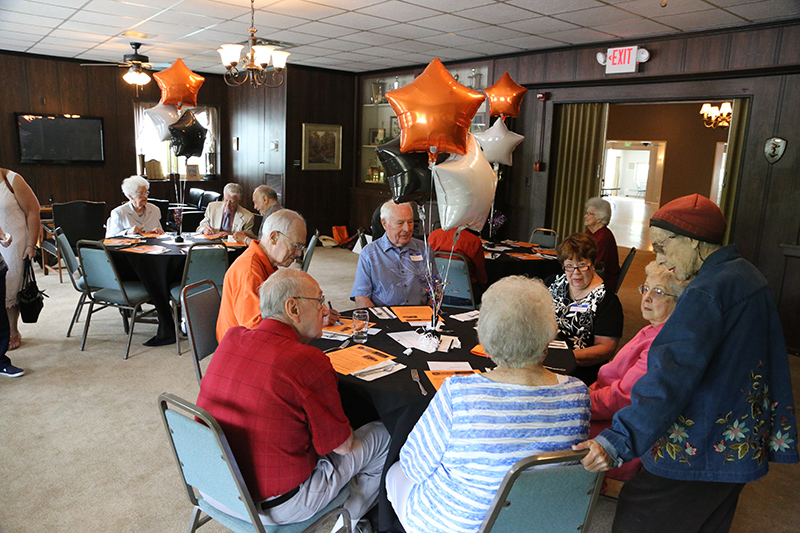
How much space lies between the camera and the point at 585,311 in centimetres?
303

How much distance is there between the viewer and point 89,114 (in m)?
9.44

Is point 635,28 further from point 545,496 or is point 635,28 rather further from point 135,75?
point 135,75

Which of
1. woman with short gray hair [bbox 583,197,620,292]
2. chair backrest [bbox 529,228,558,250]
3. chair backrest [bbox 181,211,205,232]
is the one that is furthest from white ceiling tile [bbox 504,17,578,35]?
chair backrest [bbox 181,211,205,232]

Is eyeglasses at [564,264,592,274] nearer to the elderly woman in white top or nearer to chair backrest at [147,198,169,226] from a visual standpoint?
the elderly woman in white top

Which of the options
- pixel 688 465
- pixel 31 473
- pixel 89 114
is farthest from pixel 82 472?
pixel 89 114

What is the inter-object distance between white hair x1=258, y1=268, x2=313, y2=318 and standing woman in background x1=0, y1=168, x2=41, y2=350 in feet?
11.4

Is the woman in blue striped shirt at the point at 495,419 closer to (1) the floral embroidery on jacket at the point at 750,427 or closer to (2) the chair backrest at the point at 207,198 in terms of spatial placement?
(1) the floral embroidery on jacket at the point at 750,427

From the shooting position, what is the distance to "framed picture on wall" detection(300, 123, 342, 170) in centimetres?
978

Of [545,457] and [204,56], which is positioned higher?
[204,56]

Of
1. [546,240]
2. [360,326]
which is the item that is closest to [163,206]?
[546,240]

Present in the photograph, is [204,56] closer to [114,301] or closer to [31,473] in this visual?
[114,301]

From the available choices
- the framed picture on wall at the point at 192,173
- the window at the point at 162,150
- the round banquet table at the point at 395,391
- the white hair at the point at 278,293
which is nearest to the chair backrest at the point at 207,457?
the white hair at the point at 278,293

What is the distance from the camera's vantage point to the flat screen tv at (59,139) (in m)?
8.84

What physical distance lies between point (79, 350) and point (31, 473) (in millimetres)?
1967
